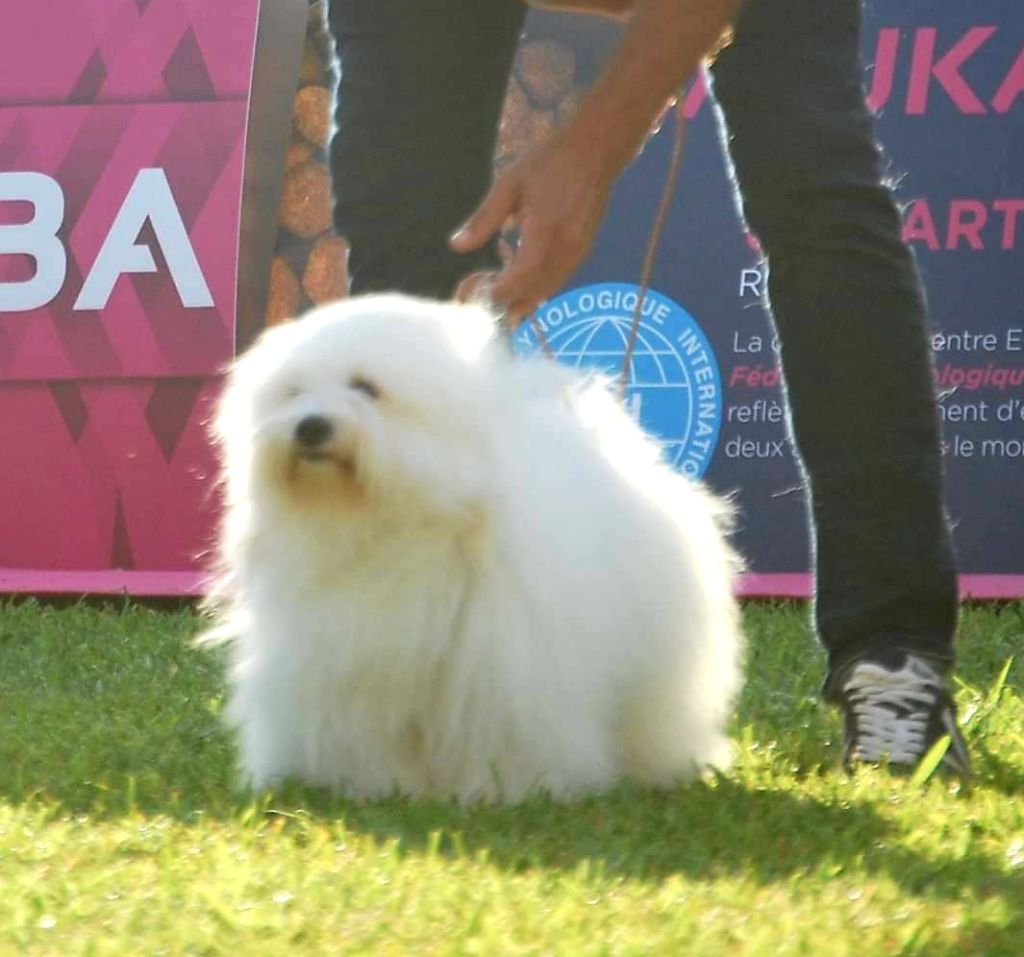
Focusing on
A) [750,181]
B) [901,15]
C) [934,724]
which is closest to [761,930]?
[934,724]

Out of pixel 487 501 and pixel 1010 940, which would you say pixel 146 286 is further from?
pixel 1010 940

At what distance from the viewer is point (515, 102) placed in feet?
15.3

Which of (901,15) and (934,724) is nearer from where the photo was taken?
(934,724)

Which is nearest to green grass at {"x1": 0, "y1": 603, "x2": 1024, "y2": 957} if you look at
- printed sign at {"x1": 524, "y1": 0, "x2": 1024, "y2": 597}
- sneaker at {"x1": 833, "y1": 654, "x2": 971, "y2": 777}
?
sneaker at {"x1": 833, "y1": 654, "x2": 971, "y2": 777}

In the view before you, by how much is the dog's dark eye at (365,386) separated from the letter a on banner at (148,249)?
7.83ft

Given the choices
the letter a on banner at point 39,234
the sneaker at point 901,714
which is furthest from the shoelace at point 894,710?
the letter a on banner at point 39,234

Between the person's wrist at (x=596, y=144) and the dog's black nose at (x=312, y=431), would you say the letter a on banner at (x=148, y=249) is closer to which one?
the dog's black nose at (x=312, y=431)

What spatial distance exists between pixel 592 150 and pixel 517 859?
764 millimetres

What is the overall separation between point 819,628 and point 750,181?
62 centimetres

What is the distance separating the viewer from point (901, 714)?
2.58m

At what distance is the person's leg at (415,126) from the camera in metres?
2.72

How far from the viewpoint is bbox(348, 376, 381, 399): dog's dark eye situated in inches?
94.4

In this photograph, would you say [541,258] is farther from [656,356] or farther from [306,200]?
[306,200]

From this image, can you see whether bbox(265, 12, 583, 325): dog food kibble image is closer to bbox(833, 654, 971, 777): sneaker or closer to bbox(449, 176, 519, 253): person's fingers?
bbox(833, 654, 971, 777): sneaker
